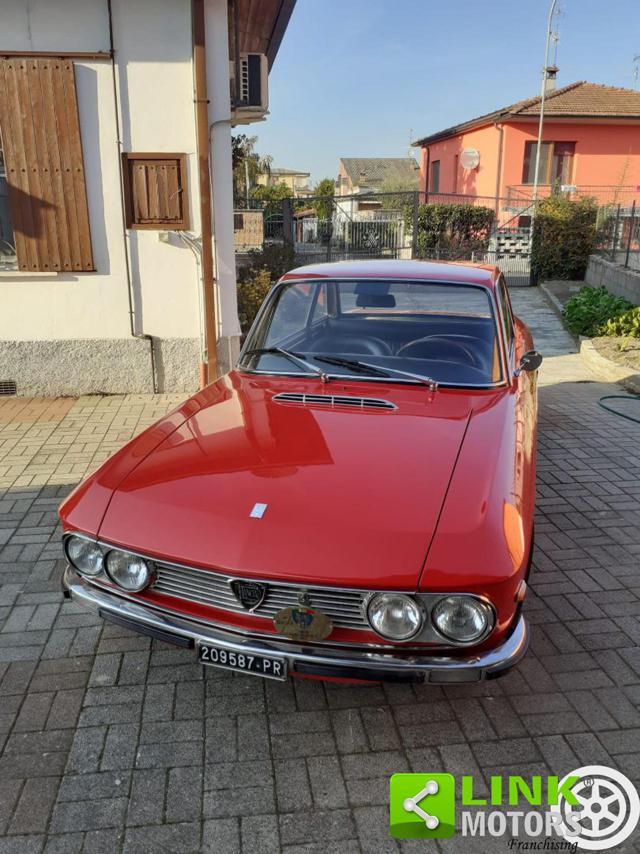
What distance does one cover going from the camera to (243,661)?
252 centimetres

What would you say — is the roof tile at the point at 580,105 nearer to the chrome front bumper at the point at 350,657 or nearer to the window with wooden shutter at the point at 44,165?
the window with wooden shutter at the point at 44,165

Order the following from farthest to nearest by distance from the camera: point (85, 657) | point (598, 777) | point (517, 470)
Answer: point (85, 657)
point (517, 470)
point (598, 777)

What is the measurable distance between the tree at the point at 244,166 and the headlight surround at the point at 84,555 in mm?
11854

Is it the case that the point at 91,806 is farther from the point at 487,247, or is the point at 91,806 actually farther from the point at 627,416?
the point at 487,247

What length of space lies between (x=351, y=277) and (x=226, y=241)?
329 centimetres

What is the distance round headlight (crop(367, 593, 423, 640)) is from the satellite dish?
27.9 meters

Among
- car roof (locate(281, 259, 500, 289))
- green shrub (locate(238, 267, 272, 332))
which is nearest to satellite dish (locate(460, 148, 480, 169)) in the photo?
green shrub (locate(238, 267, 272, 332))

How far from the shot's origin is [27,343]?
721 centimetres

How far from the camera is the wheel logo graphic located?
2.32 meters

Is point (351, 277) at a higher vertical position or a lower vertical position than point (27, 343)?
higher

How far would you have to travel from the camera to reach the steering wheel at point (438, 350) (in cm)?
382

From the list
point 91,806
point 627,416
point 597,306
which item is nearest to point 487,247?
point 597,306

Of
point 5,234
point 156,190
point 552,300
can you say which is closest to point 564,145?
point 552,300

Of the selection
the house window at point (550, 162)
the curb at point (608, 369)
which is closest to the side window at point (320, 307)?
the curb at point (608, 369)
